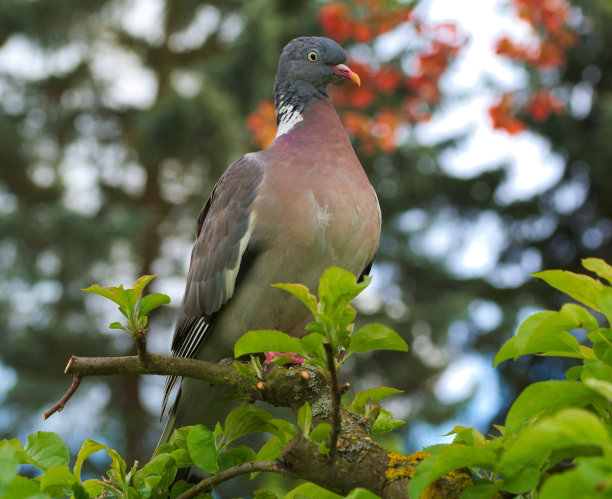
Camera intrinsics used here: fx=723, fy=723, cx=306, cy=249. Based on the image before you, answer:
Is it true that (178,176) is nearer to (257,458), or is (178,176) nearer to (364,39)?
(364,39)

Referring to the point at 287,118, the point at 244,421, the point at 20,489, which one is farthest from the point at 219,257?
the point at 20,489

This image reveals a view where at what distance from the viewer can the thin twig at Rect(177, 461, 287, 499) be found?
1482 millimetres

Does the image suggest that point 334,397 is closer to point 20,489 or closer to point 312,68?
point 20,489

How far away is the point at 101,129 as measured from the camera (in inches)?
456

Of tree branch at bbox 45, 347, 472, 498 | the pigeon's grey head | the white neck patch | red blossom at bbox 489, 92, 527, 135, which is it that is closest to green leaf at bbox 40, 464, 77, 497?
tree branch at bbox 45, 347, 472, 498

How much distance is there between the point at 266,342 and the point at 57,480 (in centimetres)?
54

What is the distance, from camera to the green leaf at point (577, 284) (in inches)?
48.5

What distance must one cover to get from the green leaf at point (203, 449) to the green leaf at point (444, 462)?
22.5 inches

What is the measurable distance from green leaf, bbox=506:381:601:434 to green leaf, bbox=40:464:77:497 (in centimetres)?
89

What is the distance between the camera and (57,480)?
1.47 metres

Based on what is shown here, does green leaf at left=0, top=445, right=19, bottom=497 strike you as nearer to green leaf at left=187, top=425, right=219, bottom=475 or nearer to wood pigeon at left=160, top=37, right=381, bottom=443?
green leaf at left=187, top=425, right=219, bottom=475

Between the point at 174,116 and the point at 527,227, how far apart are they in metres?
5.79

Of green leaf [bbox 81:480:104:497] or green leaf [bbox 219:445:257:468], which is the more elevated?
green leaf [bbox 219:445:257:468]

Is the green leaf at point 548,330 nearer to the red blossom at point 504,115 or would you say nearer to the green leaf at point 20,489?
the green leaf at point 20,489
